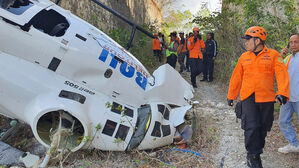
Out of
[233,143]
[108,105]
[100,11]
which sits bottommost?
[108,105]

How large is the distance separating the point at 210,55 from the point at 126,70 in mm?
4903

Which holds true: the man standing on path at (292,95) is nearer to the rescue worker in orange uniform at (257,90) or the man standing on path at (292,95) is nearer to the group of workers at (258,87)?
the group of workers at (258,87)

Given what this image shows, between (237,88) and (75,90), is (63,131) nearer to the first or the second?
(75,90)

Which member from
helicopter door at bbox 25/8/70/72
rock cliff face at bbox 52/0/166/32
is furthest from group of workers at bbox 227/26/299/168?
rock cliff face at bbox 52/0/166/32

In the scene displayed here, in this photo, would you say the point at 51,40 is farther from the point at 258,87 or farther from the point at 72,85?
the point at 258,87

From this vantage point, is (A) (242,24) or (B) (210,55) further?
(B) (210,55)

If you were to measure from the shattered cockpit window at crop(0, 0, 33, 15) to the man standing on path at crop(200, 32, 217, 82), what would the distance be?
5.82m

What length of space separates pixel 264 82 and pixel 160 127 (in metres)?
1.73

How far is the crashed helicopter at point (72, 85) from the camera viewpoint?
3408 mm

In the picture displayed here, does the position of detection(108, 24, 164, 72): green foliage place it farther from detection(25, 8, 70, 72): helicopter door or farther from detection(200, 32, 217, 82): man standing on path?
detection(25, 8, 70, 72): helicopter door

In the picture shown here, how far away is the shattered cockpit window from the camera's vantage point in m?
3.60

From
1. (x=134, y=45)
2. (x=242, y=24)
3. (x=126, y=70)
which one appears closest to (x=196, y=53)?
(x=242, y=24)

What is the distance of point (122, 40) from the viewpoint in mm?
8688

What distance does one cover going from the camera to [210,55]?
336 inches
